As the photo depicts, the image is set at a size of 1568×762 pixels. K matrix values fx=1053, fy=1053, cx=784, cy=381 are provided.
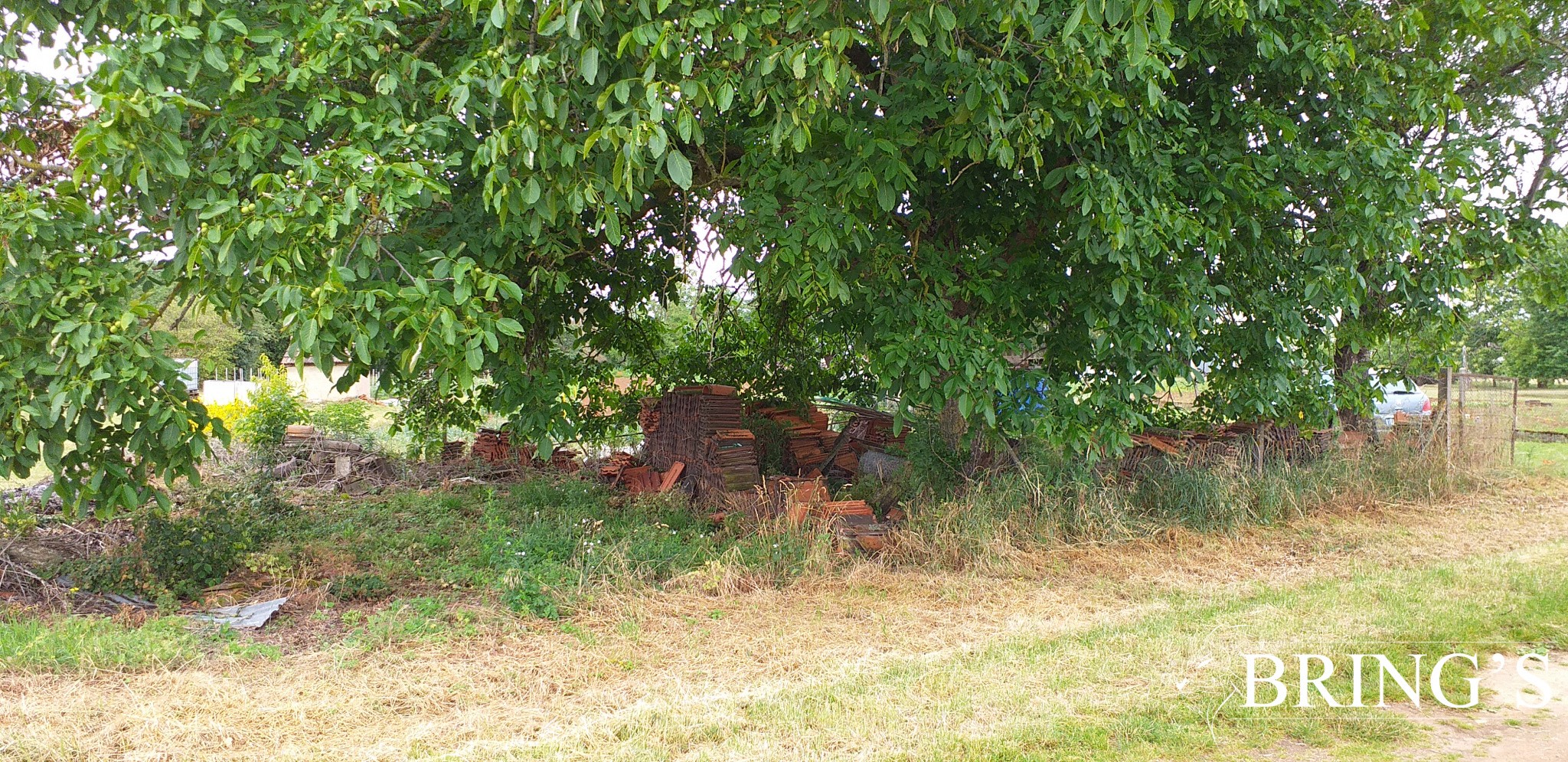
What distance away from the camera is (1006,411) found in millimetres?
7008

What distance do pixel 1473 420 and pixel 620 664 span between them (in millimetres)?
10314

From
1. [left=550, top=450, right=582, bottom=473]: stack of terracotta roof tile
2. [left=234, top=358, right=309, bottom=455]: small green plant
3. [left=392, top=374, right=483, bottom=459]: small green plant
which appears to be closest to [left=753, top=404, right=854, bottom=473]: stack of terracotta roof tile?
[left=550, top=450, right=582, bottom=473]: stack of terracotta roof tile

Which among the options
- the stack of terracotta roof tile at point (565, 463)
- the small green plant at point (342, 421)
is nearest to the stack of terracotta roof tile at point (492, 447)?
the stack of terracotta roof tile at point (565, 463)

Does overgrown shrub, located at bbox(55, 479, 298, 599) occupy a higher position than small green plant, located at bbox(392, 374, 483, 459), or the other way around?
small green plant, located at bbox(392, 374, 483, 459)

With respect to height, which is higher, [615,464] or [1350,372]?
[1350,372]

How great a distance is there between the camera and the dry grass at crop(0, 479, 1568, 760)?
3990 millimetres

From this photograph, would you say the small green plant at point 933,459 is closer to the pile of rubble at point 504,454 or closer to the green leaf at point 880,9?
the pile of rubble at point 504,454

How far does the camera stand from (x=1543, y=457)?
43.1 feet

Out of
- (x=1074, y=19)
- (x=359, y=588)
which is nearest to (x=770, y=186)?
(x=1074, y=19)

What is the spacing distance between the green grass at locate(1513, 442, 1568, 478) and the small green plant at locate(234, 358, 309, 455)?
1322 centimetres

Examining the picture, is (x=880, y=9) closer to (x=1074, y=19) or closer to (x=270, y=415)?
(x=1074, y=19)

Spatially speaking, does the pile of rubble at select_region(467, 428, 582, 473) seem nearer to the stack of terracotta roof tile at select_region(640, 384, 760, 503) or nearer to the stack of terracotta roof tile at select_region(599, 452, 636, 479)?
the stack of terracotta roof tile at select_region(599, 452, 636, 479)

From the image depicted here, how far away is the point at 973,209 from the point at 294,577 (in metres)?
5.09

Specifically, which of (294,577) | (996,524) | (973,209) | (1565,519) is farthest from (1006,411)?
(1565,519)
